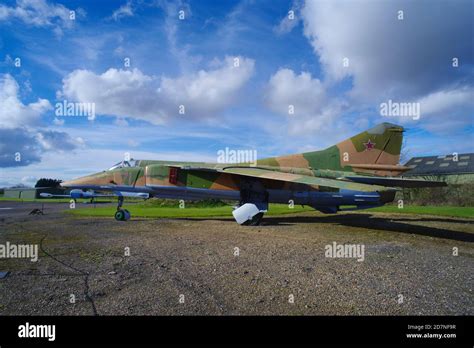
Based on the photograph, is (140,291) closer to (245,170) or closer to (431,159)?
(245,170)

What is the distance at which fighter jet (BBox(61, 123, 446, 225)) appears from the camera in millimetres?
14922

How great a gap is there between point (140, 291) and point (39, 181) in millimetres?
105394

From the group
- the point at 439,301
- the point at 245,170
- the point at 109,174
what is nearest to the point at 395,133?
the point at 245,170

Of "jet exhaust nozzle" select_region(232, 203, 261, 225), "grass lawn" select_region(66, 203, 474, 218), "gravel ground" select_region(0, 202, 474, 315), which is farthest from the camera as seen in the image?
"grass lawn" select_region(66, 203, 474, 218)

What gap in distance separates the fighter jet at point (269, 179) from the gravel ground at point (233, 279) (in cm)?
544

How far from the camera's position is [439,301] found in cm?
451

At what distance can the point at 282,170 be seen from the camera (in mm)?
15539

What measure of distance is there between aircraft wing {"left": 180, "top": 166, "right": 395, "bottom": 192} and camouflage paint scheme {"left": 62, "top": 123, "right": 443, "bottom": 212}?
0.11 metres

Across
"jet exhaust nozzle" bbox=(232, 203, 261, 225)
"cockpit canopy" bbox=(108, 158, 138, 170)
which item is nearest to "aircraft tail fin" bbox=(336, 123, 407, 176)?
"jet exhaust nozzle" bbox=(232, 203, 261, 225)

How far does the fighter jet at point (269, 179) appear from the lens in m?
14.9

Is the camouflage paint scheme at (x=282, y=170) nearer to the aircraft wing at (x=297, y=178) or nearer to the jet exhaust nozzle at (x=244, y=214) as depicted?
the aircraft wing at (x=297, y=178)

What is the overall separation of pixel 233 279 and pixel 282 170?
10.7 metres

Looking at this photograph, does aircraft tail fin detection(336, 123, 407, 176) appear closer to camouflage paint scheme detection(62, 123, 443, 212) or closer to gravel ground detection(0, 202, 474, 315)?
camouflage paint scheme detection(62, 123, 443, 212)

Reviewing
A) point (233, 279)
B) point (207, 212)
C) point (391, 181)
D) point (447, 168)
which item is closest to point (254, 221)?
point (391, 181)
